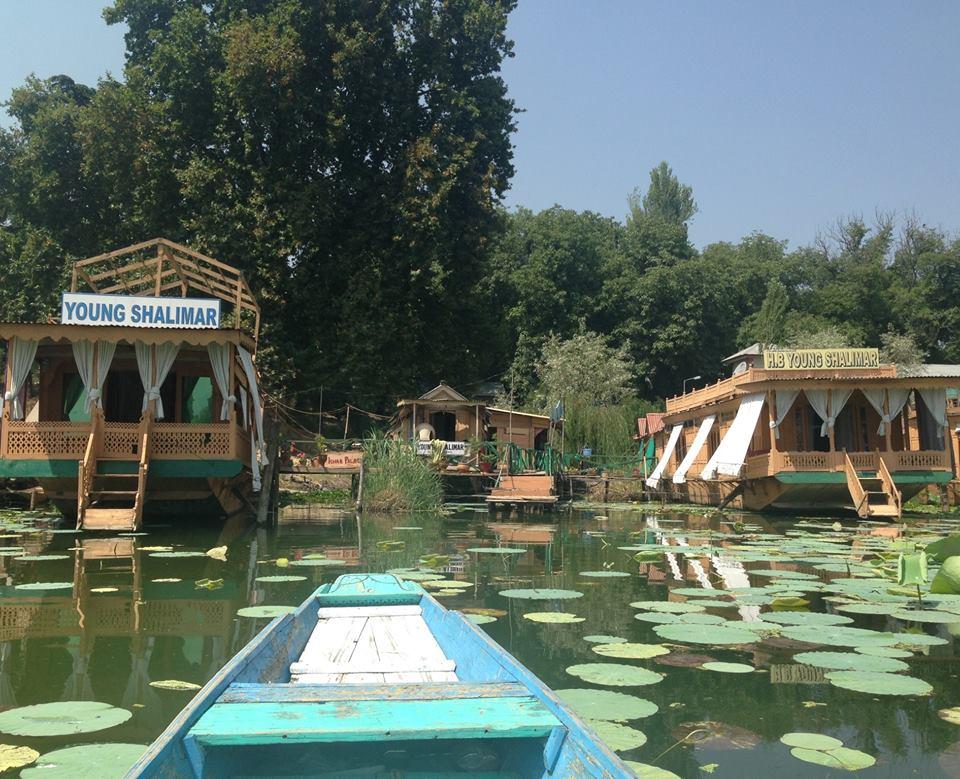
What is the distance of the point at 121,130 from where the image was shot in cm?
2458

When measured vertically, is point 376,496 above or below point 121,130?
below

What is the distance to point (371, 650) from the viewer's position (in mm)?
4219

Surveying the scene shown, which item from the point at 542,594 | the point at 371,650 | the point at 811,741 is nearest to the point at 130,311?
the point at 542,594

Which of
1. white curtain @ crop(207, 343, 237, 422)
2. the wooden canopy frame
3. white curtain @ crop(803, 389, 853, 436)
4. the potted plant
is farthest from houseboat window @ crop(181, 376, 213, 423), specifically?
white curtain @ crop(803, 389, 853, 436)

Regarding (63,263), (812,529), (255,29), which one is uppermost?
(255,29)

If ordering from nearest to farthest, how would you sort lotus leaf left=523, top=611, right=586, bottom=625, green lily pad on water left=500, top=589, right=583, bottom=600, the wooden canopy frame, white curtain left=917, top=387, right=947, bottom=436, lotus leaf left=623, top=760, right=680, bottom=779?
lotus leaf left=623, top=760, right=680, bottom=779 → lotus leaf left=523, top=611, right=586, bottom=625 → green lily pad on water left=500, top=589, right=583, bottom=600 → the wooden canopy frame → white curtain left=917, top=387, right=947, bottom=436

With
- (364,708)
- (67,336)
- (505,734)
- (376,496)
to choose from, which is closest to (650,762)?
(505,734)

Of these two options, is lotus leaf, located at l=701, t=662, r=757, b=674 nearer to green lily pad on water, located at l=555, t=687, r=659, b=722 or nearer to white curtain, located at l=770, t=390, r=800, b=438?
green lily pad on water, located at l=555, t=687, r=659, b=722

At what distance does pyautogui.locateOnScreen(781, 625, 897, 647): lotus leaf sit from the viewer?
16.3 feet

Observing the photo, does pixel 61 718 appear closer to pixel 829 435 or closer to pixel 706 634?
pixel 706 634

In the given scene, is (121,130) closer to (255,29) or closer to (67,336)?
(255,29)

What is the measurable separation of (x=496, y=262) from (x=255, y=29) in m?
19.1

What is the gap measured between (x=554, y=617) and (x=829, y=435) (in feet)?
50.2

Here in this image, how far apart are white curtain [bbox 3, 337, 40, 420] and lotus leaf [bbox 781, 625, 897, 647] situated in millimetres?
12754
